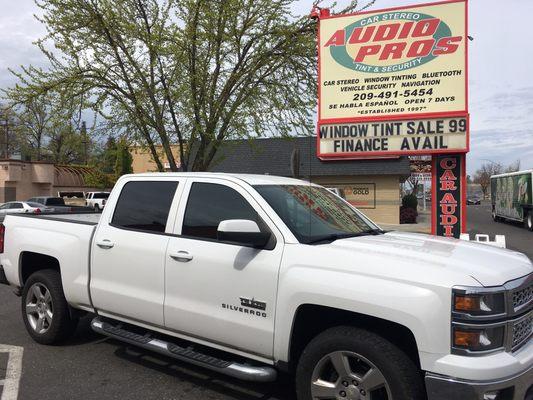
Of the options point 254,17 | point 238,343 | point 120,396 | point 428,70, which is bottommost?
point 120,396

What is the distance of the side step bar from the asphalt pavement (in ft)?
1.18

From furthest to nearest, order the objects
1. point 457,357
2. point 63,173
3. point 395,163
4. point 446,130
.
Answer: point 63,173
point 395,163
point 446,130
point 457,357

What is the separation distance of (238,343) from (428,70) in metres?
8.77

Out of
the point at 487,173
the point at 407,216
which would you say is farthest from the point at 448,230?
the point at 487,173

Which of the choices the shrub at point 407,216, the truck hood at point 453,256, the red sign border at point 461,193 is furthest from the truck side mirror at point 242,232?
the shrub at point 407,216

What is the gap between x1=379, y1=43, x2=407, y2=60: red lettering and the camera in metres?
11.0

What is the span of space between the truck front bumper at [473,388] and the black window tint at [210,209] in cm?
182

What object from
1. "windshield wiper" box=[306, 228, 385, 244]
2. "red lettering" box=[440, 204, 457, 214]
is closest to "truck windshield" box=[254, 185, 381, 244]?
"windshield wiper" box=[306, 228, 385, 244]

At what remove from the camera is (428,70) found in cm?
1074

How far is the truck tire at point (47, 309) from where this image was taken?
532 cm

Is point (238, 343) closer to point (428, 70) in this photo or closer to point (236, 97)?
point (428, 70)

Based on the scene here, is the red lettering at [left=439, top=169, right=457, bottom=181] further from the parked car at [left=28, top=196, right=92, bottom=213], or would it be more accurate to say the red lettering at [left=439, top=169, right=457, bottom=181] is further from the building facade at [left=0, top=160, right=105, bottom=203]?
the building facade at [left=0, top=160, right=105, bottom=203]

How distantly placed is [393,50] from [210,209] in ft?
27.0

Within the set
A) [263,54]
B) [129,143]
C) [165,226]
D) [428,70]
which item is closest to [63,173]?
[129,143]
